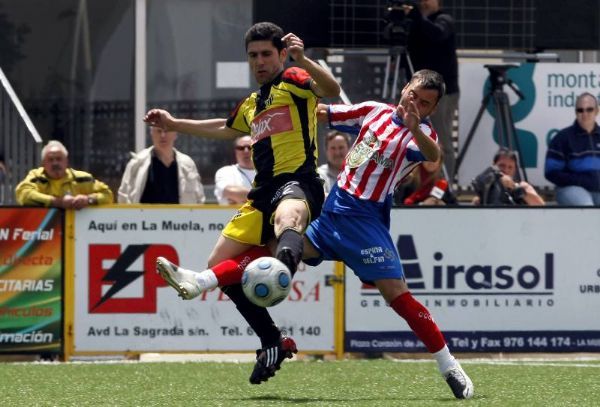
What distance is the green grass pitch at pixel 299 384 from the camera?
863 centimetres

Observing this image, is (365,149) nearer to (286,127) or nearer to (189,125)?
(286,127)

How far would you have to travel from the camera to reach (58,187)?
40.2 ft

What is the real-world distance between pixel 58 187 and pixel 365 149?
3989 millimetres

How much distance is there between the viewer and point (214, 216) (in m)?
12.2

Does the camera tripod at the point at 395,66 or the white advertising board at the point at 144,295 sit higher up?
the camera tripod at the point at 395,66

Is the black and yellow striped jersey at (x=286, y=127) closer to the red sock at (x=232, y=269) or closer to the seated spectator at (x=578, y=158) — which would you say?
the red sock at (x=232, y=269)

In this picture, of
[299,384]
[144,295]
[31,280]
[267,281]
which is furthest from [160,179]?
[267,281]

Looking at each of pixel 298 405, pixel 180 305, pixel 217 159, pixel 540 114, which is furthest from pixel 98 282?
pixel 540 114

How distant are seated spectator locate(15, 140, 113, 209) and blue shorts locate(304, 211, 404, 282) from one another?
354 cm

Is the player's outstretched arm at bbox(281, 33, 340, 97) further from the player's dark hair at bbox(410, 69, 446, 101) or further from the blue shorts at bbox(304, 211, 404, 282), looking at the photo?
the blue shorts at bbox(304, 211, 404, 282)

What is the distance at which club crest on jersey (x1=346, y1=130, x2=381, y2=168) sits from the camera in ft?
29.2

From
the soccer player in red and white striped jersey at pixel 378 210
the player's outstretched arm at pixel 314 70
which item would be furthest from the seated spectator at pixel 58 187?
the player's outstretched arm at pixel 314 70

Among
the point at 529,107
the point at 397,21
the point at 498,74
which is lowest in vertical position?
the point at 529,107

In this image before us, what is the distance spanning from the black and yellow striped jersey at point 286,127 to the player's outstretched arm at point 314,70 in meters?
0.14
